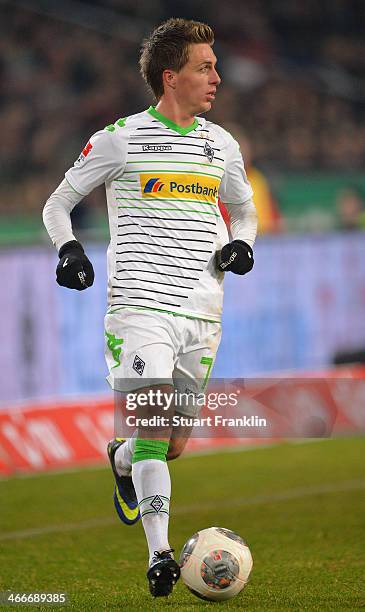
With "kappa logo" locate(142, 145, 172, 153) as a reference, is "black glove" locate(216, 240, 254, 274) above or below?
below

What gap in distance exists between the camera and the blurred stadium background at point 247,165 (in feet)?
36.9

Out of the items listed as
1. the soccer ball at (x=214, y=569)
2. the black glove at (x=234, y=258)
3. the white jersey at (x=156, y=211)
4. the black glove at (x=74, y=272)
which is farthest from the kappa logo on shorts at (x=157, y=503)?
the black glove at (x=234, y=258)

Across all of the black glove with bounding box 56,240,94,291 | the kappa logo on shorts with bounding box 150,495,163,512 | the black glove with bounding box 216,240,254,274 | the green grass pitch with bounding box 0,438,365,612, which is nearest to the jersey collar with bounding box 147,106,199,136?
the black glove with bounding box 216,240,254,274

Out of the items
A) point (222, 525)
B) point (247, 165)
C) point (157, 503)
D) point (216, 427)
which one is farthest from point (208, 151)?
point (247, 165)

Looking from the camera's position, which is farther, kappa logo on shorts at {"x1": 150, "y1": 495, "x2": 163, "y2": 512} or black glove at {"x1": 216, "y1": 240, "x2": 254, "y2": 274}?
Result: black glove at {"x1": 216, "y1": 240, "x2": 254, "y2": 274}

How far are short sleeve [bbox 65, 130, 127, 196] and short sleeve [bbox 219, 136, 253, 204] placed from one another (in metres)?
0.51

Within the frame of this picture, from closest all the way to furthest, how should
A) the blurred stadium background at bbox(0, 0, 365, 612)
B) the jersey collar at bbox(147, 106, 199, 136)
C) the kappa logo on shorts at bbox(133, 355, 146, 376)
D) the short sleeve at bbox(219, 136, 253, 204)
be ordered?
the kappa logo on shorts at bbox(133, 355, 146, 376), the jersey collar at bbox(147, 106, 199, 136), the short sleeve at bbox(219, 136, 253, 204), the blurred stadium background at bbox(0, 0, 365, 612)

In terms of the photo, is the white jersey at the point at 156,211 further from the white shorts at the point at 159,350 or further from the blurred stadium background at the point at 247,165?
the blurred stadium background at the point at 247,165

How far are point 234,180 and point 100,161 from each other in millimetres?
657

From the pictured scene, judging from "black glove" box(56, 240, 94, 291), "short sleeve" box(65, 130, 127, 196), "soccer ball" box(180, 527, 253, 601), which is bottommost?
"soccer ball" box(180, 527, 253, 601)

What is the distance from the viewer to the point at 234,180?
5.45 m

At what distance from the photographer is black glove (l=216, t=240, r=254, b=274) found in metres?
5.16

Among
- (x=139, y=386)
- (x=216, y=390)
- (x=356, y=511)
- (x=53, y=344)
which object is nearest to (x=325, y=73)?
(x=53, y=344)

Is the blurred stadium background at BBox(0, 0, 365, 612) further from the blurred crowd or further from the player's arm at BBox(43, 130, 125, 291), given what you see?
the player's arm at BBox(43, 130, 125, 291)
